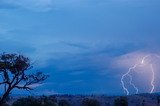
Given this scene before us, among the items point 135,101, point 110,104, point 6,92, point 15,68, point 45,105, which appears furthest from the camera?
point 135,101

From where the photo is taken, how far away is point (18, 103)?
364 feet

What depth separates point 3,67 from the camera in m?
45.0

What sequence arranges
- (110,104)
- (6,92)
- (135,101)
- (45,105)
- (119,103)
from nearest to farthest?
(6,92) → (45,105) → (119,103) → (110,104) → (135,101)

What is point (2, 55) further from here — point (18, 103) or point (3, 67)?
point (18, 103)

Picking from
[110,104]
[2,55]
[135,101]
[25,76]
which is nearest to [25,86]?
[25,76]

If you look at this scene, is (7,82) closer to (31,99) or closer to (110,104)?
(31,99)

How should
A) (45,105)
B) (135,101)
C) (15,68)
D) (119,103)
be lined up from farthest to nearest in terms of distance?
(135,101)
(119,103)
(45,105)
(15,68)

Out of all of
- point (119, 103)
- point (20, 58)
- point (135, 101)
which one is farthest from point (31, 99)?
point (135, 101)

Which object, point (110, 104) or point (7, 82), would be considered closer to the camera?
point (7, 82)

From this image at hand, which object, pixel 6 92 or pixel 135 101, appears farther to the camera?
pixel 135 101

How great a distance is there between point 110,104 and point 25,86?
13934cm

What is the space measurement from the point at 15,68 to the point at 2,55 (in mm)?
2056

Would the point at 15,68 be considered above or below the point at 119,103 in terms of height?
below

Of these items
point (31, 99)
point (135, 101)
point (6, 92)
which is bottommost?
point (6, 92)
